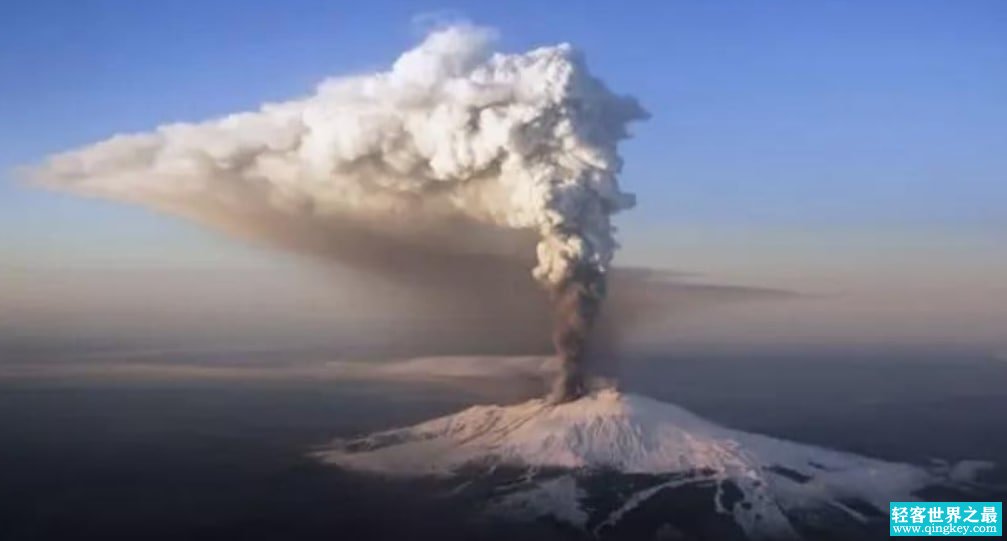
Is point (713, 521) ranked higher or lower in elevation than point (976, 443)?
lower

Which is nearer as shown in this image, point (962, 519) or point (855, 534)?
point (962, 519)

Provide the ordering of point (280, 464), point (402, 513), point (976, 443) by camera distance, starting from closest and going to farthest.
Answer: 1. point (402, 513)
2. point (280, 464)
3. point (976, 443)

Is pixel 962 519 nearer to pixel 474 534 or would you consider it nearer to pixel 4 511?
pixel 474 534

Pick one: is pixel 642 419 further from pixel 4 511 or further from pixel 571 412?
pixel 4 511

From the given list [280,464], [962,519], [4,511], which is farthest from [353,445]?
[962,519]

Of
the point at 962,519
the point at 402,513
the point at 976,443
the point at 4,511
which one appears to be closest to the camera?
the point at 962,519

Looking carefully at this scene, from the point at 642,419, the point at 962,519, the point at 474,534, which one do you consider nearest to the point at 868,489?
the point at 642,419
